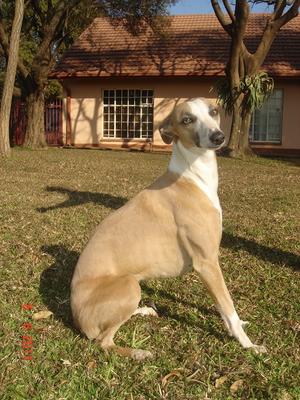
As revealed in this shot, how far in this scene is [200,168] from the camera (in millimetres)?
3531

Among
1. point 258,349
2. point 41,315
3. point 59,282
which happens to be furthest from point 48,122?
point 258,349

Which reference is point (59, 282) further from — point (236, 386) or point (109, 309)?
point (236, 386)

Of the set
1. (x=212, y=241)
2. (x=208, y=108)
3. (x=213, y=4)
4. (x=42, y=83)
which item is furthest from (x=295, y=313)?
(x=42, y=83)

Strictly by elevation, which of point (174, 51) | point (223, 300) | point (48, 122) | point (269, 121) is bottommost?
point (223, 300)

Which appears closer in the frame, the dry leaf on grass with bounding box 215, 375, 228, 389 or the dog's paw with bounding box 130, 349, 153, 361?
the dry leaf on grass with bounding box 215, 375, 228, 389

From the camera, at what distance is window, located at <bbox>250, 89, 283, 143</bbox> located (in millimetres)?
Answer: 20984

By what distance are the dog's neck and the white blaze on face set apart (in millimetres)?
145

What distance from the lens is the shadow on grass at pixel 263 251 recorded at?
5.05 m

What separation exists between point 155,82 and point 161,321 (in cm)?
1910

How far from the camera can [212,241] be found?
11.0ft

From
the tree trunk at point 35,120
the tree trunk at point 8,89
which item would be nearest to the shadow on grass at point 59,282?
the tree trunk at point 8,89

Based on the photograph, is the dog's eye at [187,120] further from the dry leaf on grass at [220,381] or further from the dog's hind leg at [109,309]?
the dry leaf on grass at [220,381]

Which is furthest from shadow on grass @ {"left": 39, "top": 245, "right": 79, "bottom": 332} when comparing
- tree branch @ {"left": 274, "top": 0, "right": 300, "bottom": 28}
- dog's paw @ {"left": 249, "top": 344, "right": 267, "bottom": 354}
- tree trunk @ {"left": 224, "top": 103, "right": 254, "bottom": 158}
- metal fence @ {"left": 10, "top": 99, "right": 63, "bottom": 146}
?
metal fence @ {"left": 10, "top": 99, "right": 63, "bottom": 146}

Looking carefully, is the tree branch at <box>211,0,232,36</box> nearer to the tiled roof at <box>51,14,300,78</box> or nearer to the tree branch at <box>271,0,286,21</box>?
the tree branch at <box>271,0,286,21</box>
